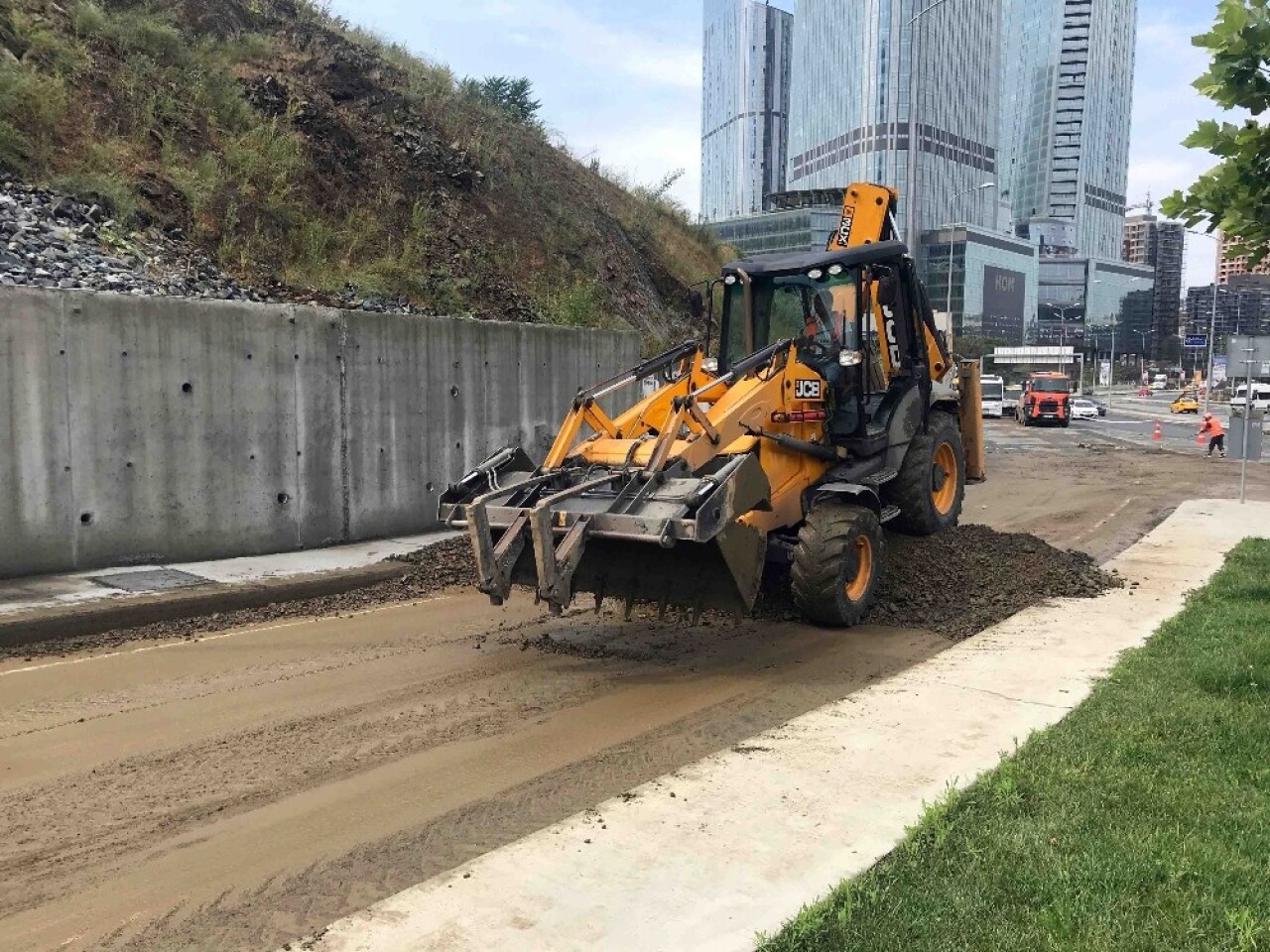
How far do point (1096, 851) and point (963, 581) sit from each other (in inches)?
222

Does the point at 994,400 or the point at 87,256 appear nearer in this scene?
the point at 87,256

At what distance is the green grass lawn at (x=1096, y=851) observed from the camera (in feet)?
11.0

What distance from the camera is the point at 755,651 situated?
7.43 m

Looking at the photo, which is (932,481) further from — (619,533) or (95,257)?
(95,257)

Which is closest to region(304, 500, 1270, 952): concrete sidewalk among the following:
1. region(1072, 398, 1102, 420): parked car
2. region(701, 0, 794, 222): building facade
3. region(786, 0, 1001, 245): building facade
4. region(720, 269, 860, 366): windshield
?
region(720, 269, 860, 366): windshield

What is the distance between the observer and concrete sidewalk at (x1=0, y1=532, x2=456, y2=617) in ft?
26.5

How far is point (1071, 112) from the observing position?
5679 inches

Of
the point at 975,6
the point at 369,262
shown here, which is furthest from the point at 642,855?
the point at 975,6

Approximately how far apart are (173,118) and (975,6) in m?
23.0

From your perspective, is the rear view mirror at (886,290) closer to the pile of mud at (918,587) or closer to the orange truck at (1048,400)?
the pile of mud at (918,587)

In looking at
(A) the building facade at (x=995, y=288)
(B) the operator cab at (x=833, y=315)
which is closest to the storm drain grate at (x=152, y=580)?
(B) the operator cab at (x=833, y=315)

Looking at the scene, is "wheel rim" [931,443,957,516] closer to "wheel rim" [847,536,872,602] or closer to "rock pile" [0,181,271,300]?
"wheel rim" [847,536,872,602]

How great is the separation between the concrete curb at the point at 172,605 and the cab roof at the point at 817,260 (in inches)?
178

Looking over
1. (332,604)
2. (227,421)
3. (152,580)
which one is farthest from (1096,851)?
(227,421)
